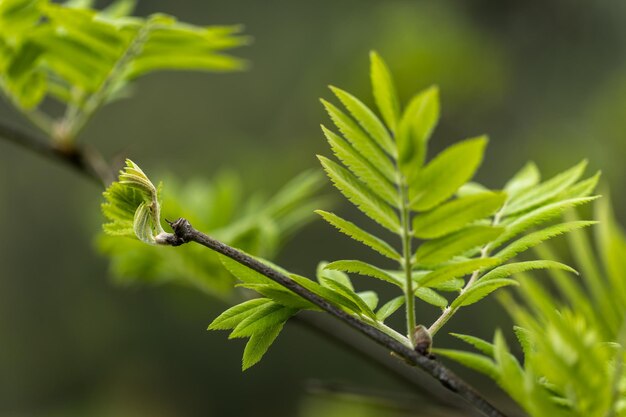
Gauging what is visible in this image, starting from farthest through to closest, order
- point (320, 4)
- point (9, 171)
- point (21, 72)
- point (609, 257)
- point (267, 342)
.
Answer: point (9, 171), point (320, 4), point (21, 72), point (267, 342), point (609, 257)

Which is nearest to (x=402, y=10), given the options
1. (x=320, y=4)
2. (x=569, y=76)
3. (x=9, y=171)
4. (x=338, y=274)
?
(x=569, y=76)

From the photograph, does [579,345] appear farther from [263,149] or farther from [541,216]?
[263,149]

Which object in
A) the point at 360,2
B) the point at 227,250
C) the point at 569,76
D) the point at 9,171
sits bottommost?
the point at 569,76

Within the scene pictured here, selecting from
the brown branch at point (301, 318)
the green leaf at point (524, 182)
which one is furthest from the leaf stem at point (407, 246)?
the brown branch at point (301, 318)

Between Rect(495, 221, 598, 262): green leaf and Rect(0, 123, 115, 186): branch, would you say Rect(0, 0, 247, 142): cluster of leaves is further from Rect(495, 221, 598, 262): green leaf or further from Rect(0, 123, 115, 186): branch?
Rect(495, 221, 598, 262): green leaf

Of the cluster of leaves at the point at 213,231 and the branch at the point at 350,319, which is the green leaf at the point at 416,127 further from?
the cluster of leaves at the point at 213,231

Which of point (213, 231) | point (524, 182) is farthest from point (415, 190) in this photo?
point (213, 231)

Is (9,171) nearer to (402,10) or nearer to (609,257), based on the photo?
(402,10)

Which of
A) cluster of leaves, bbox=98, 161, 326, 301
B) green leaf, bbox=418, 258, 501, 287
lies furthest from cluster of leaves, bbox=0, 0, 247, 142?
green leaf, bbox=418, 258, 501, 287
